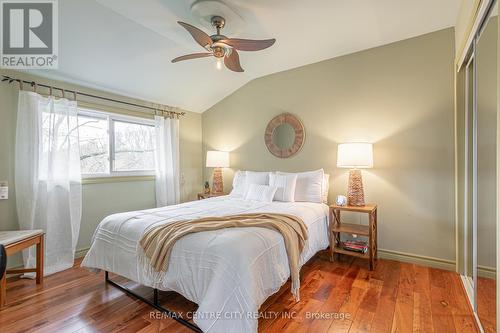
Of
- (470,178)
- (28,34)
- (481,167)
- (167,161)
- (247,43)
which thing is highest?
(28,34)

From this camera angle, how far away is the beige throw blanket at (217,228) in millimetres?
1722

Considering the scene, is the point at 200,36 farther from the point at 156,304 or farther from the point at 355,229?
the point at 355,229

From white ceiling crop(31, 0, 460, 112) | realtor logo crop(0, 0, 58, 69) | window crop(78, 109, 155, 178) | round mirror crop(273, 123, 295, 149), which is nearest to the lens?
realtor logo crop(0, 0, 58, 69)

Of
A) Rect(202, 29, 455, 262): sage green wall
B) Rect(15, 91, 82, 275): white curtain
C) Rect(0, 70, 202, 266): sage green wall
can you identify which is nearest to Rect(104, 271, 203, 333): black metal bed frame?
Rect(15, 91, 82, 275): white curtain

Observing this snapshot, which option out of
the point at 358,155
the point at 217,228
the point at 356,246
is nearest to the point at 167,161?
the point at 217,228

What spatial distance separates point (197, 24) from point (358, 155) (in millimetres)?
2261

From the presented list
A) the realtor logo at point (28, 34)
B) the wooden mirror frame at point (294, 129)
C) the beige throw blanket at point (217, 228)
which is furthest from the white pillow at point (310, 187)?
the realtor logo at point (28, 34)

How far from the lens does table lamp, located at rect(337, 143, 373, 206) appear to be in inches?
106

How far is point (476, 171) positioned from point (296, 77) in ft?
8.01

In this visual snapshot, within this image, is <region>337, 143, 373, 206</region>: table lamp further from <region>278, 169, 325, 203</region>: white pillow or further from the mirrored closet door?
the mirrored closet door

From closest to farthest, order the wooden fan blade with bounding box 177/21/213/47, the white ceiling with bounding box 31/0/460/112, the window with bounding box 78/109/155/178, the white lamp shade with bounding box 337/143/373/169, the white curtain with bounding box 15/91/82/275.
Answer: the wooden fan blade with bounding box 177/21/213/47 < the white ceiling with bounding box 31/0/460/112 < the white curtain with bounding box 15/91/82/275 < the white lamp shade with bounding box 337/143/373/169 < the window with bounding box 78/109/155/178

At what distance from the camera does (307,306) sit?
77.0 inches

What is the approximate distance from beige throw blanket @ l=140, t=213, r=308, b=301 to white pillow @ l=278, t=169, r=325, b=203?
964mm

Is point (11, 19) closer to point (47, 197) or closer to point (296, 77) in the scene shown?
point (47, 197)
